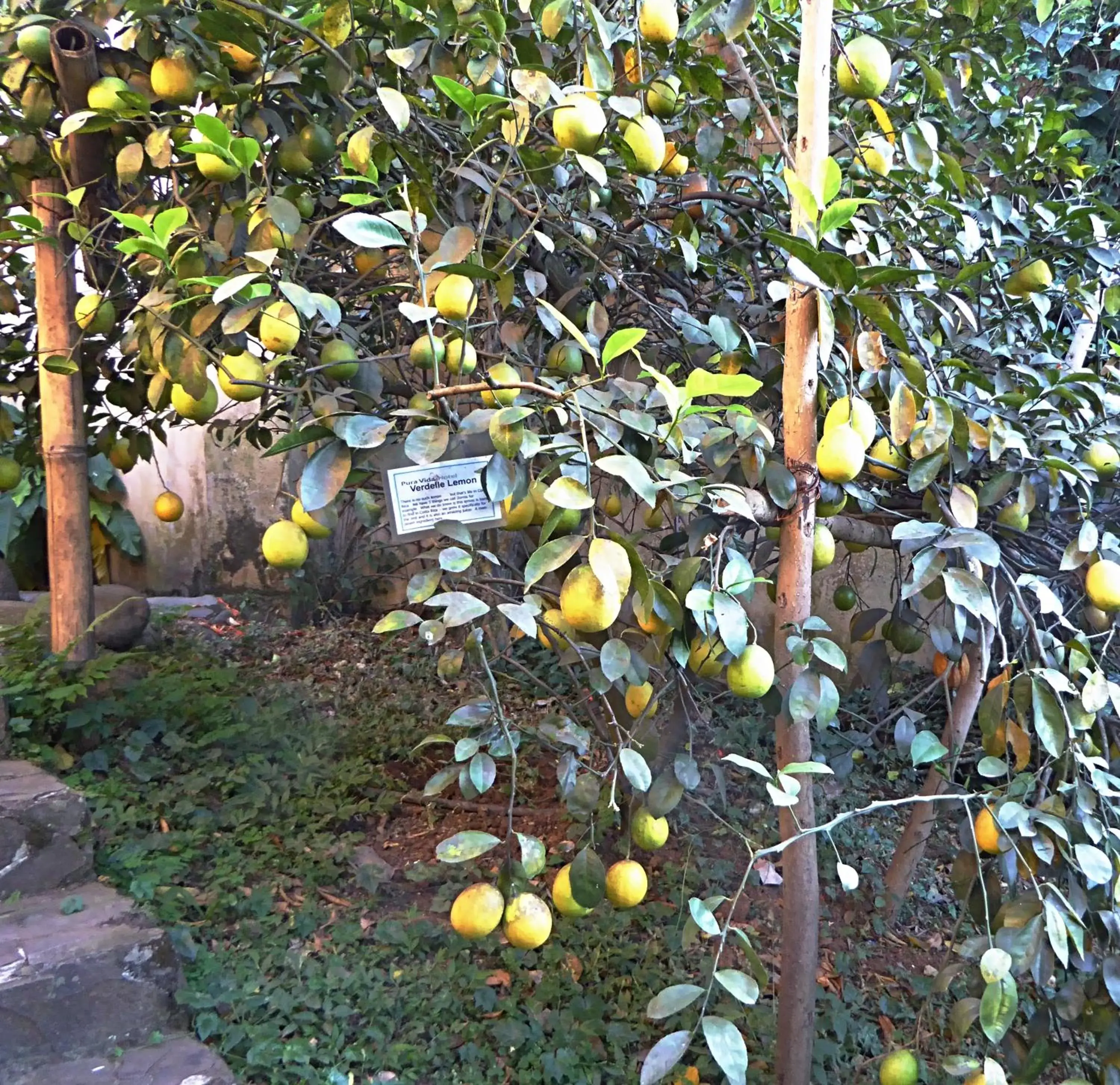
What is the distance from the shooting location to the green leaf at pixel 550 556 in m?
0.97

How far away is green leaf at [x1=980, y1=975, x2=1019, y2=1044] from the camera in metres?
1.00

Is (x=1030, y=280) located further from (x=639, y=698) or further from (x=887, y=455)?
(x=639, y=698)

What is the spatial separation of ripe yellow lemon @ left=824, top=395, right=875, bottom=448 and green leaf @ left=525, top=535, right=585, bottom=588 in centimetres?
41

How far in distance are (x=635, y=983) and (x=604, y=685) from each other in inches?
46.0

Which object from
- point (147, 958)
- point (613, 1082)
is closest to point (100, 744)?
point (147, 958)

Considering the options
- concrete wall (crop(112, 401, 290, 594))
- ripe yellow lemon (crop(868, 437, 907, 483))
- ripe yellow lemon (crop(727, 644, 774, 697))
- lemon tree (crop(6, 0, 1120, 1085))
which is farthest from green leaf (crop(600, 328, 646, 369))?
concrete wall (crop(112, 401, 290, 594))

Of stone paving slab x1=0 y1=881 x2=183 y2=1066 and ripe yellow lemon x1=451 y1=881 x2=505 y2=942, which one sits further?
stone paving slab x1=0 y1=881 x2=183 y2=1066

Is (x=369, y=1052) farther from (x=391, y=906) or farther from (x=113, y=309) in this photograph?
(x=113, y=309)

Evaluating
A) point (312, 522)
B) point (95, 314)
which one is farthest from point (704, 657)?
point (95, 314)

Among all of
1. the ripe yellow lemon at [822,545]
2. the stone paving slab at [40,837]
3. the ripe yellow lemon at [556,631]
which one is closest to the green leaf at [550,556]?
the ripe yellow lemon at [556,631]

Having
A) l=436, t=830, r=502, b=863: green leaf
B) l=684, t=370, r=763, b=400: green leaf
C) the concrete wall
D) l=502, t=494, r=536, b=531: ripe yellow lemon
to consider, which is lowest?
the concrete wall

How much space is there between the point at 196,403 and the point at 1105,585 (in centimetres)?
138

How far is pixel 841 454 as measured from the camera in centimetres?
115

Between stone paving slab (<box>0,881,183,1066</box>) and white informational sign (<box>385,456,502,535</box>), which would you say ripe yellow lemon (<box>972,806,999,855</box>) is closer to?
white informational sign (<box>385,456,502,535</box>)
